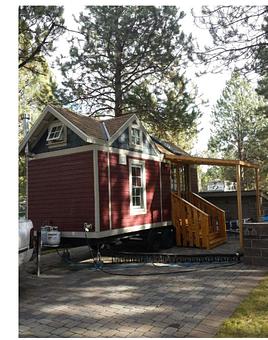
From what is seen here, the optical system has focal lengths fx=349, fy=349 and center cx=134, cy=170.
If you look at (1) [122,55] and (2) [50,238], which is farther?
(1) [122,55]

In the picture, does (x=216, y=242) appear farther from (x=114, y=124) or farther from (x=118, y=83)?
(x=118, y=83)

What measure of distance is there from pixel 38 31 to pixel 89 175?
6.52 meters

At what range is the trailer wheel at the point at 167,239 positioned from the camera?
11.1 meters

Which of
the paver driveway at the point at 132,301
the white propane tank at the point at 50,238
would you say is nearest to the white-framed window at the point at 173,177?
the paver driveway at the point at 132,301

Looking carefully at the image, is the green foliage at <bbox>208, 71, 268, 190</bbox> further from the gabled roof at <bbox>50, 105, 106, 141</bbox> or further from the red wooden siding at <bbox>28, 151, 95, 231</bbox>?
the red wooden siding at <bbox>28, 151, 95, 231</bbox>

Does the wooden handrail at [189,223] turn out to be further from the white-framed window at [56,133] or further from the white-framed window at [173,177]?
the white-framed window at [56,133]

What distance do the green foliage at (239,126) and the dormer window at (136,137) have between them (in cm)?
1849

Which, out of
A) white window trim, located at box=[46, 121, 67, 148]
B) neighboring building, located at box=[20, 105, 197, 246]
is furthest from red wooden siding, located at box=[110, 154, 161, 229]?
white window trim, located at box=[46, 121, 67, 148]

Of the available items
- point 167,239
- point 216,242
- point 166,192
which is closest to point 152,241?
point 167,239

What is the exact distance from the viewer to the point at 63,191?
918 centimetres

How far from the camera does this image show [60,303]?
213 inches

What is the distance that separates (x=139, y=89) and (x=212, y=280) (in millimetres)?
13915
